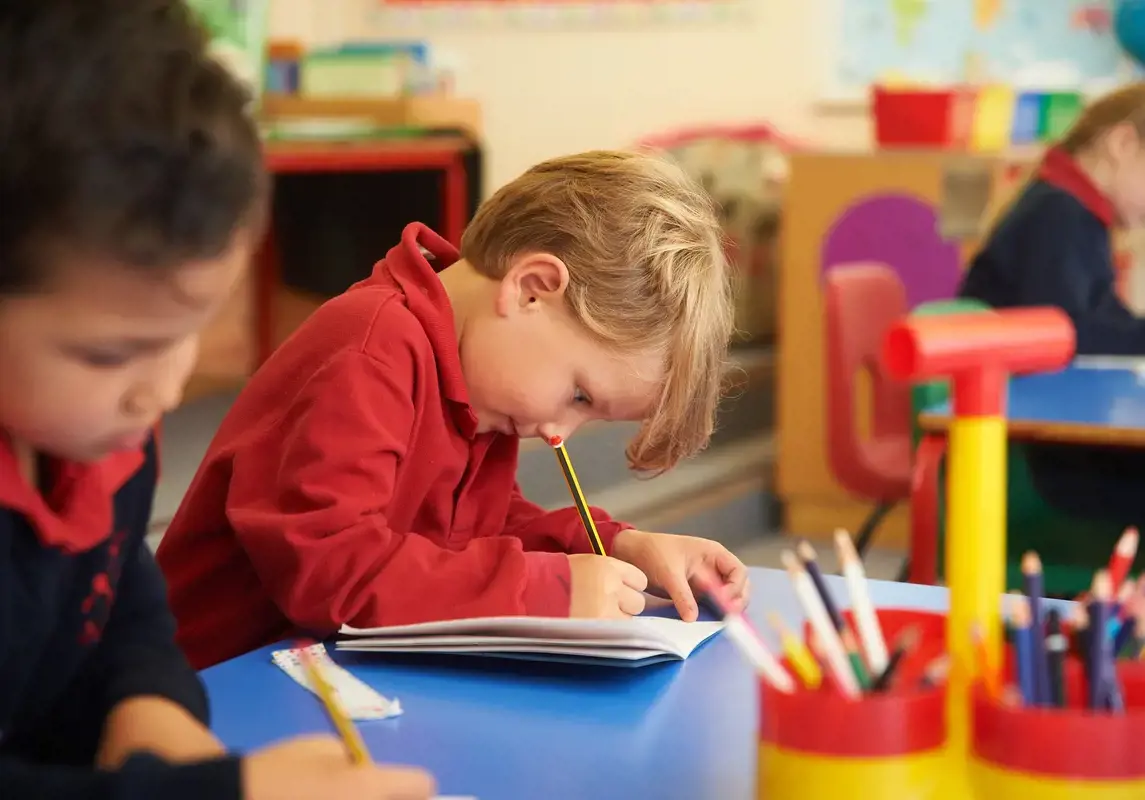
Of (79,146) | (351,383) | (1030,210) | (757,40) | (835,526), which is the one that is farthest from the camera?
(757,40)

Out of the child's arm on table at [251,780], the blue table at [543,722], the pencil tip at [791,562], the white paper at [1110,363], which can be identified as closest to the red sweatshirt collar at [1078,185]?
the white paper at [1110,363]

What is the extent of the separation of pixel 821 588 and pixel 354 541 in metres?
0.41

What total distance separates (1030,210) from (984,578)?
7.32 feet

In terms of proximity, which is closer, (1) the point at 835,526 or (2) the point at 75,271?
(2) the point at 75,271

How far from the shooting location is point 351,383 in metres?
1.08

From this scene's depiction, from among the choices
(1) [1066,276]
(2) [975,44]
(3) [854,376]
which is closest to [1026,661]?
(3) [854,376]

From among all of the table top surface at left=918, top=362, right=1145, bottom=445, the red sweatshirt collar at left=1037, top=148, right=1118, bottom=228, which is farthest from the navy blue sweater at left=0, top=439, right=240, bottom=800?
the red sweatshirt collar at left=1037, top=148, right=1118, bottom=228

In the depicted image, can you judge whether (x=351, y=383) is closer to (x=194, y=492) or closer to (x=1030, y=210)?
(x=194, y=492)

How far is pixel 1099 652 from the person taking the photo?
0.66 m

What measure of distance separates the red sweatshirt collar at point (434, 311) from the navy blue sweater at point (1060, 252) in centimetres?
174

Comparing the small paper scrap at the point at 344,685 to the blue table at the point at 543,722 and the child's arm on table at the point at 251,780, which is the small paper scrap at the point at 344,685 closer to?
the blue table at the point at 543,722

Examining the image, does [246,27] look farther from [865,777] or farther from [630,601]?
[865,777]

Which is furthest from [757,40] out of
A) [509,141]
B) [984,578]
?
[984,578]

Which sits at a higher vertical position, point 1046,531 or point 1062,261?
point 1062,261
